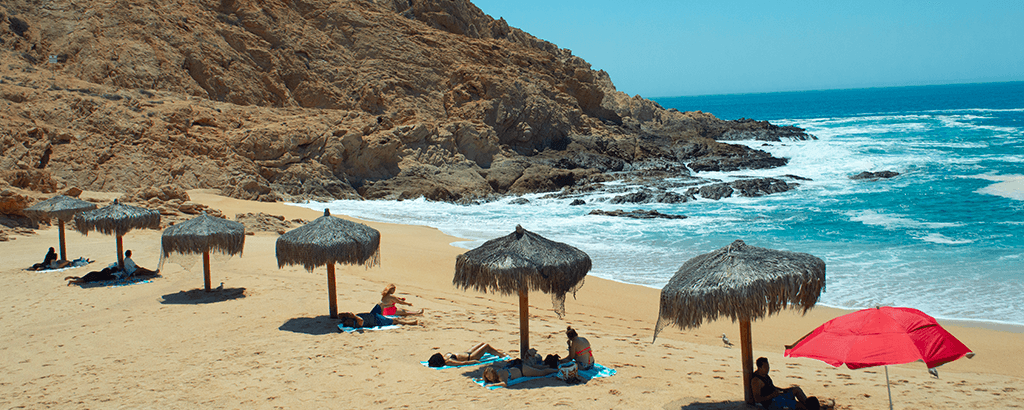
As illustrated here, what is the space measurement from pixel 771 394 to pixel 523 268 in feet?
8.68

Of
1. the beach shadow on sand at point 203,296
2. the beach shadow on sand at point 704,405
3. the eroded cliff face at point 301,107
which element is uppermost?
the eroded cliff face at point 301,107

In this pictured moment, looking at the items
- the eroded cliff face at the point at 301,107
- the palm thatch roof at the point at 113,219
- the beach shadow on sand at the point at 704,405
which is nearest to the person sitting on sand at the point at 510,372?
the beach shadow on sand at the point at 704,405

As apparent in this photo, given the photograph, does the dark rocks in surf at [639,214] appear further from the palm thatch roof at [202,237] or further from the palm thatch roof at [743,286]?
the palm thatch roof at [743,286]

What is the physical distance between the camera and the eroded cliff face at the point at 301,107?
2367 centimetres

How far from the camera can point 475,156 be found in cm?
3112

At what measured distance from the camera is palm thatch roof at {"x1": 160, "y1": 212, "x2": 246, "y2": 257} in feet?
32.8

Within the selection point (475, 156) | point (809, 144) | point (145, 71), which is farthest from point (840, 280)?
point (809, 144)

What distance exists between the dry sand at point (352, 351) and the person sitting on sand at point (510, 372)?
142 mm

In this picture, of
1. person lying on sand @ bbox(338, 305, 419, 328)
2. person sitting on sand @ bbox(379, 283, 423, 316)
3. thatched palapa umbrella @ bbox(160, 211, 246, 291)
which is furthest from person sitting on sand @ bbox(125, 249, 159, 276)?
person sitting on sand @ bbox(379, 283, 423, 316)

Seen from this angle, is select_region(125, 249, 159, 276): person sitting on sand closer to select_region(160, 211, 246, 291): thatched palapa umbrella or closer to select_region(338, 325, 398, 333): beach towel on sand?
select_region(160, 211, 246, 291): thatched palapa umbrella

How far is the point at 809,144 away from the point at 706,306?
43.0 metres

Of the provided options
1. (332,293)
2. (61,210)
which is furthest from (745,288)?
(61,210)

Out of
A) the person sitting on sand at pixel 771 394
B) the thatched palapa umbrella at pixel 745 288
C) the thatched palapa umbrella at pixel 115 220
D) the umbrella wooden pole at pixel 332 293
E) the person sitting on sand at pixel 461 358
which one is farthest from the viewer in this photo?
the thatched palapa umbrella at pixel 115 220

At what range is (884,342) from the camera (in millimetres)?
4988
